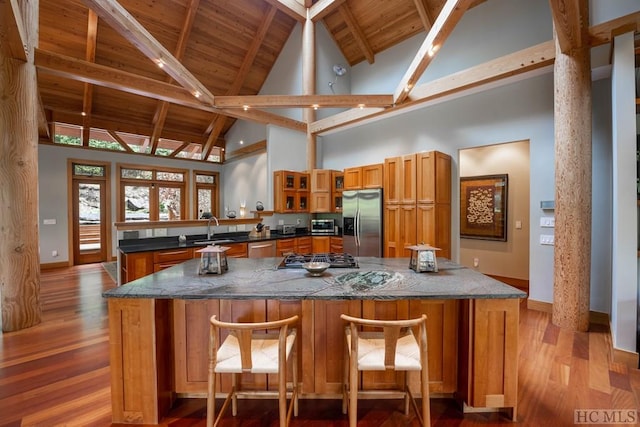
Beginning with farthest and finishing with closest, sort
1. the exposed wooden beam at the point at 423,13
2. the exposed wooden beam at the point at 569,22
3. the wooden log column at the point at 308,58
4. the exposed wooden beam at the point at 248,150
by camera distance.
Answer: the exposed wooden beam at the point at 248,150
the wooden log column at the point at 308,58
the exposed wooden beam at the point at 423,13
the exposed wooden beam at the point at 569,22

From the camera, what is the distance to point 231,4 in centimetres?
523

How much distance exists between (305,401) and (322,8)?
6.37 meters

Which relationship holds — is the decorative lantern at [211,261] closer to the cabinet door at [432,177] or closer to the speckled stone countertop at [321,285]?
the speckled stone countertop at [321,285]

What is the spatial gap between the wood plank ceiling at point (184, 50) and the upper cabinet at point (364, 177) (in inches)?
45.0

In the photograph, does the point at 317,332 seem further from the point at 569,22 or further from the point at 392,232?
the point at 569,22

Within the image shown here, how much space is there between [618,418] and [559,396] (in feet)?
0.92

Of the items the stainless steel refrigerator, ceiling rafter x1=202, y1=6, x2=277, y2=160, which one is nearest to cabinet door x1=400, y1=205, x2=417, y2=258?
the stainless steel refrigerator

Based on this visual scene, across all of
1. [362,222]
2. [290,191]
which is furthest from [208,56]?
[362,222]

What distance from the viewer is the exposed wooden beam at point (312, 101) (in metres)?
3.90

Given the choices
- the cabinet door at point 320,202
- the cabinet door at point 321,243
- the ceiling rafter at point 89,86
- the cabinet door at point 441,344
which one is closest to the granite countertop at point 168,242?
the cabinet door at point 321,243

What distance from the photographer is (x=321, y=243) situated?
5.75m

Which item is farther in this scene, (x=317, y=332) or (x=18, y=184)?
(x=18, y=184)

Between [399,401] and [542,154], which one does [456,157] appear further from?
[399,401]

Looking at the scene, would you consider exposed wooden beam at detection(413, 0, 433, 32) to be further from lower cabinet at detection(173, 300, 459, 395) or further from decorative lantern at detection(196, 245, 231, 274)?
decorative lantern at detection(196, 245, 231, 274)
